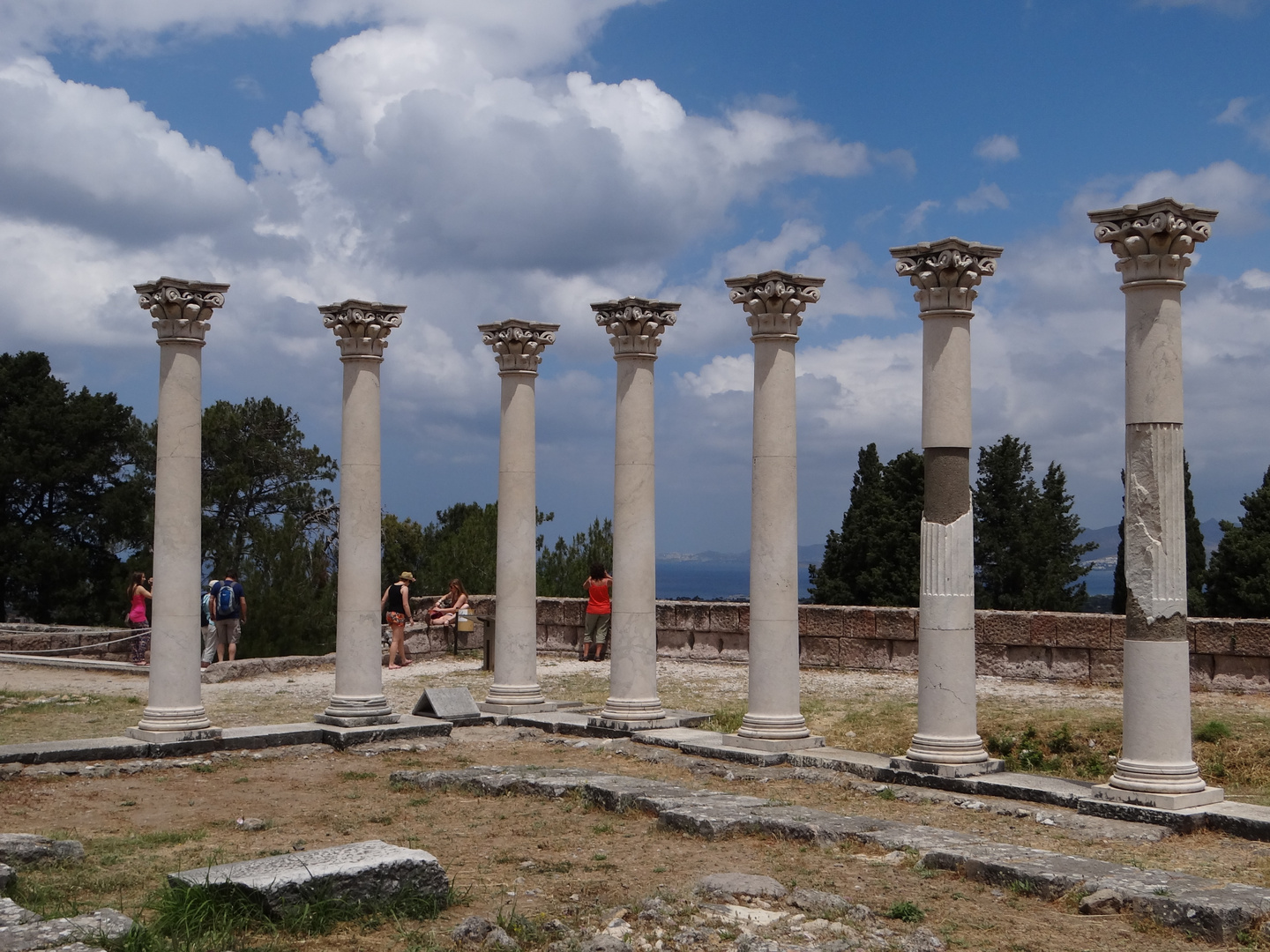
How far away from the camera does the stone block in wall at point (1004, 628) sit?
22766mm

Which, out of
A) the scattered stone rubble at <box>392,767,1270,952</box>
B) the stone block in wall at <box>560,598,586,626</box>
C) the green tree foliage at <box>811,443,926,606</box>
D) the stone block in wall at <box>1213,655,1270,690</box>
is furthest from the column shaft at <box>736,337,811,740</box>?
the green tree foliage at <box>811,443,926,606</box>

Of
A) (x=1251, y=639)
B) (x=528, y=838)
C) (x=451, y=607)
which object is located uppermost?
(x=451, y=607)

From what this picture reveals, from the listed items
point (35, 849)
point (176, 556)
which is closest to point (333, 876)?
point (35, 849)

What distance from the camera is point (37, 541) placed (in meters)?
48.8

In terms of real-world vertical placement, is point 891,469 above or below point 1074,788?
above

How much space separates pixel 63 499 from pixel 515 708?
3885cm

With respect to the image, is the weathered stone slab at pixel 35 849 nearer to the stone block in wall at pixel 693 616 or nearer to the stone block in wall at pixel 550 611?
the stone block in wall at pixel 693 616

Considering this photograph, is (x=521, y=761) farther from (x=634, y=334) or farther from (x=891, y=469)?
(x=891, y=469)

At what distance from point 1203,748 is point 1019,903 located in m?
7.56

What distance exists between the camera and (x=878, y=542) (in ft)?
158

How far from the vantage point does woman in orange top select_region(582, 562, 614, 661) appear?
83.7ft

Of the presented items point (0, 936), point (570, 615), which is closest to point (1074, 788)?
point (0, 936)

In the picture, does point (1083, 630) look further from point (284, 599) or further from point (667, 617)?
point (284, 599)

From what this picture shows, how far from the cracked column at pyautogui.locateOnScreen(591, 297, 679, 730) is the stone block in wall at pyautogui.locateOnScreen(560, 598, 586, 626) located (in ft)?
35.7
